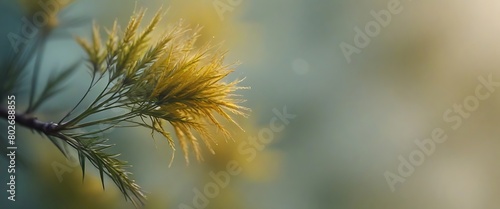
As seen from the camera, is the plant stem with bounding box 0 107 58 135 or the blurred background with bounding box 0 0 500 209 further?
the blurred background with bounding box 0 0 500 209

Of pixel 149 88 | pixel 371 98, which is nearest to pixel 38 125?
pixel 149 88

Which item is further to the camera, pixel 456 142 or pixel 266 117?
pixel 456 142

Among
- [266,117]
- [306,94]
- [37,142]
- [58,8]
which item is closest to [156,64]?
[58,8]

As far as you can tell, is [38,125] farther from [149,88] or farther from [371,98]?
[371,98]

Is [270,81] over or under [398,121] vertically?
over

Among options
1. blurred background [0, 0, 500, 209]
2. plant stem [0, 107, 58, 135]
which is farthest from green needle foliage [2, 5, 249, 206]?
blurred background [0, 0, 500, 209]

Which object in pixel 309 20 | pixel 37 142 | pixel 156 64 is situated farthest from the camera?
pixel 309 20

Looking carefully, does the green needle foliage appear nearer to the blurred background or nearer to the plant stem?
the plant stem

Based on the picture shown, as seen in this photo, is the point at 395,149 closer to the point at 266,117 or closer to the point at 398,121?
the point at 398,121

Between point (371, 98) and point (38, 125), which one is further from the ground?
point (38, 125)

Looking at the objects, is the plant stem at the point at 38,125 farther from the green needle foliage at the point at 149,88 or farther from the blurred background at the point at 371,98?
the blurred background at the point at 371,98

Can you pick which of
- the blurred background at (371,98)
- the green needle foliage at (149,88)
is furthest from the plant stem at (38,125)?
the blurred background at (371,98)
